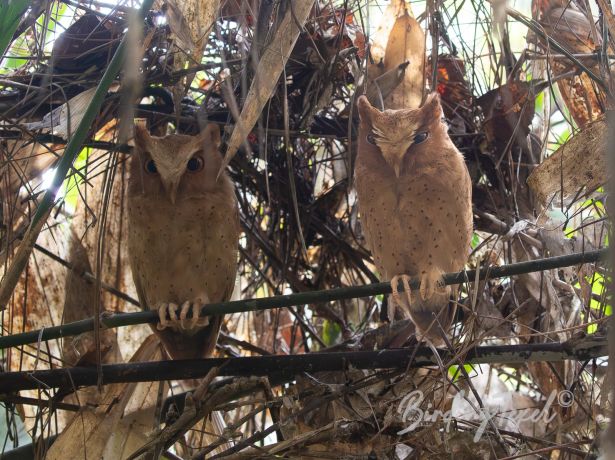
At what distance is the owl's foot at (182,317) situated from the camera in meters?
3.32

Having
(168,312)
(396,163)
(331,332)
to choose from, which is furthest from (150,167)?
(331,332)

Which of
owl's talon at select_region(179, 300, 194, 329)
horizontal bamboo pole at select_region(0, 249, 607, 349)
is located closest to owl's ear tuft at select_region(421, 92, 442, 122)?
horizontal bamboo pole at select_region(0, 249, 607, 349)

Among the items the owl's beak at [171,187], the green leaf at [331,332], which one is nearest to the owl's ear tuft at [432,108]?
the owl's beak at [171,187]

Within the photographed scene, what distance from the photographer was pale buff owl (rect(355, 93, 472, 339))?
3189 mm

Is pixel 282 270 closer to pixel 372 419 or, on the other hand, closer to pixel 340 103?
pixel 340 103

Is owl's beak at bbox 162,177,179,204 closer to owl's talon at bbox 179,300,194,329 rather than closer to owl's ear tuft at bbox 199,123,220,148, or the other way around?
owl's ear tuft at bbox 199,123,220,148

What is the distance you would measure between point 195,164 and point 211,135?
16 centimetres

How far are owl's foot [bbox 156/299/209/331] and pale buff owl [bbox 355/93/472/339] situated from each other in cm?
87

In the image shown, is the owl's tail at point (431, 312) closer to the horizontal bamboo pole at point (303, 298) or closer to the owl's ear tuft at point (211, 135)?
the horizontal bamboo pole at point (303, 298)

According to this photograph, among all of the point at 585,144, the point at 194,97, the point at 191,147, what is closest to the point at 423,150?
the point at 585,144

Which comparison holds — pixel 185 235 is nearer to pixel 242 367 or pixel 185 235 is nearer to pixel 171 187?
pixel 171 187

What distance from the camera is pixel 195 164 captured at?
11.4 ft

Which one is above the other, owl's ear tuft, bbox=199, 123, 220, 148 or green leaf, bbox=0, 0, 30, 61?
green leaf, bbox=0, 0, 30, 61

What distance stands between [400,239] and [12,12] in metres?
1.94
